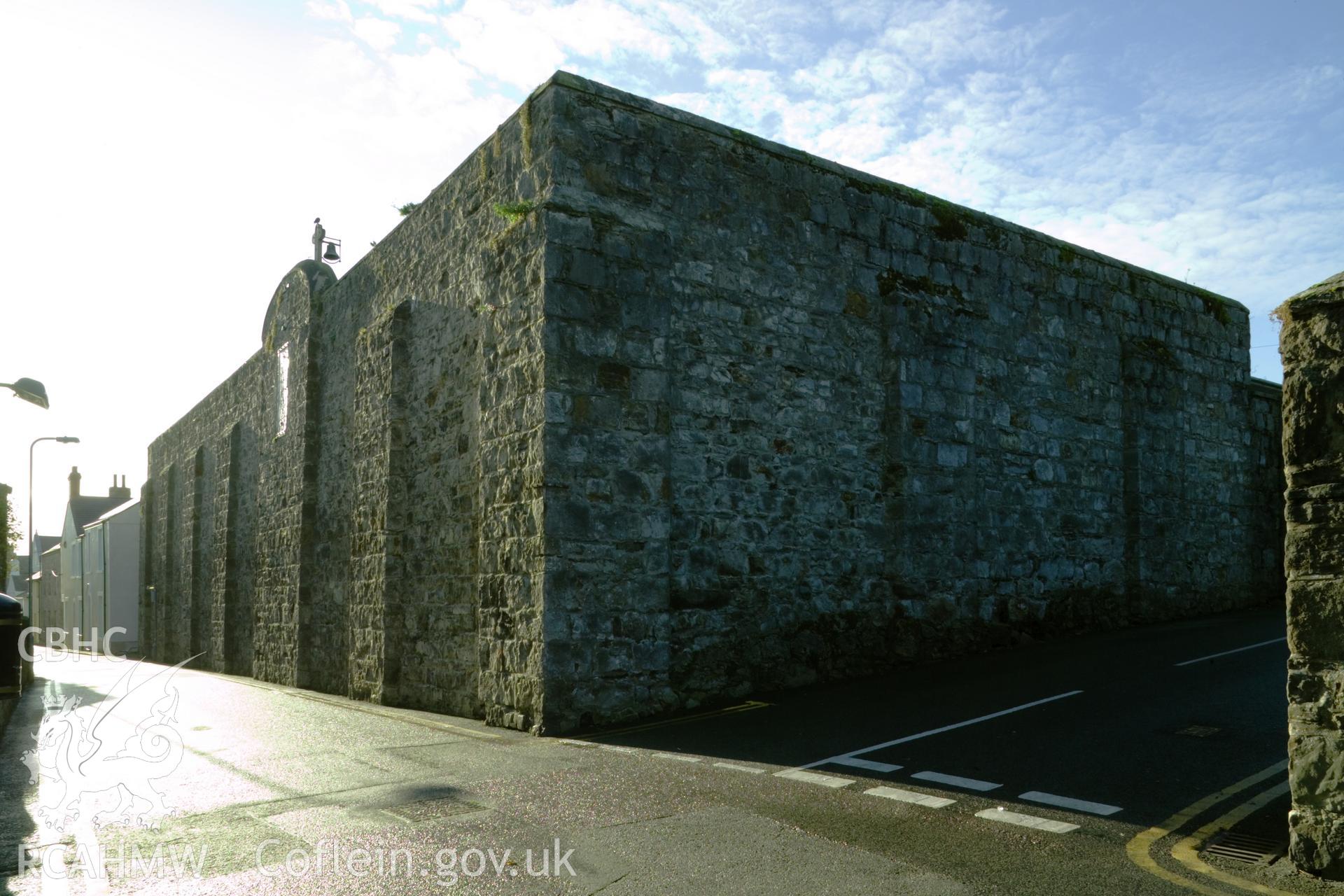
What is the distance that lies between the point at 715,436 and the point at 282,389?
11.2 metres

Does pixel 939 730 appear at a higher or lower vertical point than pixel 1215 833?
lower

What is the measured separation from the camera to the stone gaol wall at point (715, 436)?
9.53 meters

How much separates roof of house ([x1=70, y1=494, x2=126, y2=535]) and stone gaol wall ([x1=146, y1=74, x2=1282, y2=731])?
4798 centimetres

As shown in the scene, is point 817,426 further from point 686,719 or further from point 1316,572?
point 1316,572

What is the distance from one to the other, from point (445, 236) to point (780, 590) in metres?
5.75

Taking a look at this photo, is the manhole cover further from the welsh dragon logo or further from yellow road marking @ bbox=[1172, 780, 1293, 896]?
the welsh dragon logo

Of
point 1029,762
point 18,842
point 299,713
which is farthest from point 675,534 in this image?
point 18,842

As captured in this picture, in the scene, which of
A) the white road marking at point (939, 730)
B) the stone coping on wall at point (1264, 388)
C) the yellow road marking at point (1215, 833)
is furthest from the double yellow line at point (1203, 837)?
the stone coping on wall at point (1264, 388)

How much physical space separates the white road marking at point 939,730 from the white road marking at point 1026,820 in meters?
1.62

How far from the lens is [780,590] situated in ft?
35.4

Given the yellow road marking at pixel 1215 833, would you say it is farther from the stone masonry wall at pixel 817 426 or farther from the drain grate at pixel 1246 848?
the stone masonry wall at pixel 817 426

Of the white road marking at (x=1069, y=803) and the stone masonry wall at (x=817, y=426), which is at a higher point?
the stone masonry wall at (x=817, y=426)

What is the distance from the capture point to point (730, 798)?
6.22 metres

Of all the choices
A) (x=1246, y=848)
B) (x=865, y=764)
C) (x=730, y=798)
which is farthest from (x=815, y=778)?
(x=1246, y=848)
